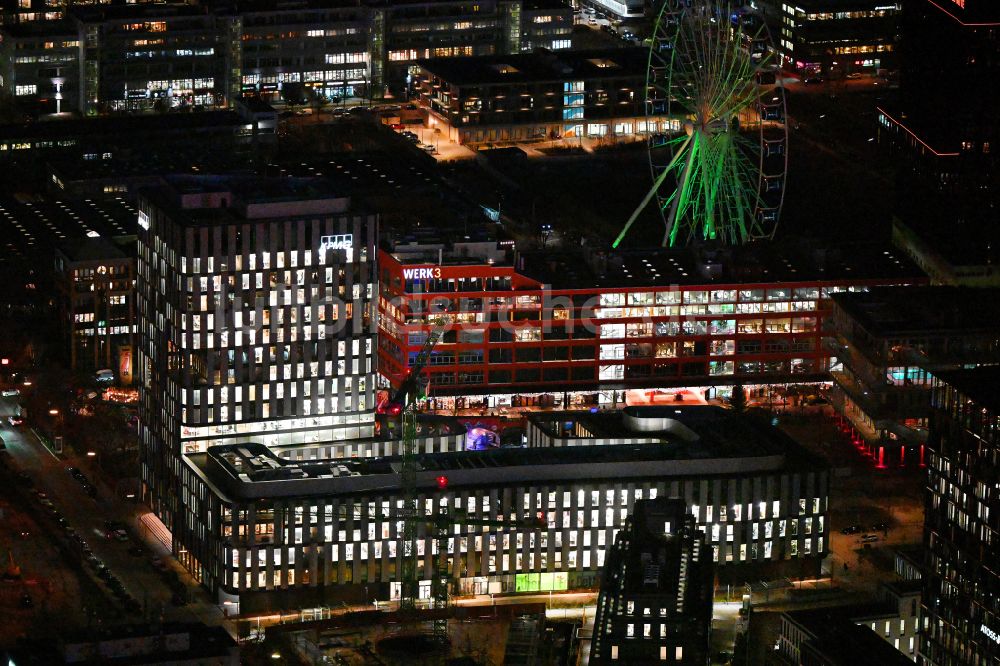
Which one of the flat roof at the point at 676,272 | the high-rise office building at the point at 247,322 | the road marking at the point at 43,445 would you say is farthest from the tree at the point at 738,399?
the road marking at the point at 43,445

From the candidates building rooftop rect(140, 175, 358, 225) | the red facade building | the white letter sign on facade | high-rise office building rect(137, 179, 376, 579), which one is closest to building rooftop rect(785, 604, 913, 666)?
high-rise office building rect(137, 179, 376, 579)

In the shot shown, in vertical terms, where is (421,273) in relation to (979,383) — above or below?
below

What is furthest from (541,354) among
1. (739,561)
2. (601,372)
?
(739,561)

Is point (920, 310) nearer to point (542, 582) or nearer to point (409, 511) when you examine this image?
point (542, 582)

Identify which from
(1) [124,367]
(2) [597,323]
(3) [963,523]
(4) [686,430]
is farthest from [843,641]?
(1) [124,367]

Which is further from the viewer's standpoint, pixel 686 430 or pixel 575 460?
pixel 686 430

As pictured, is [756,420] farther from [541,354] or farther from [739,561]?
[541,354]

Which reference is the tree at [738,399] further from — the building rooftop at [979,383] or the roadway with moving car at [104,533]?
the roadway with moving car at [104,533]

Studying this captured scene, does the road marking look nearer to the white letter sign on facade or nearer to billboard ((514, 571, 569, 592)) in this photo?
the white letter sign on facade
